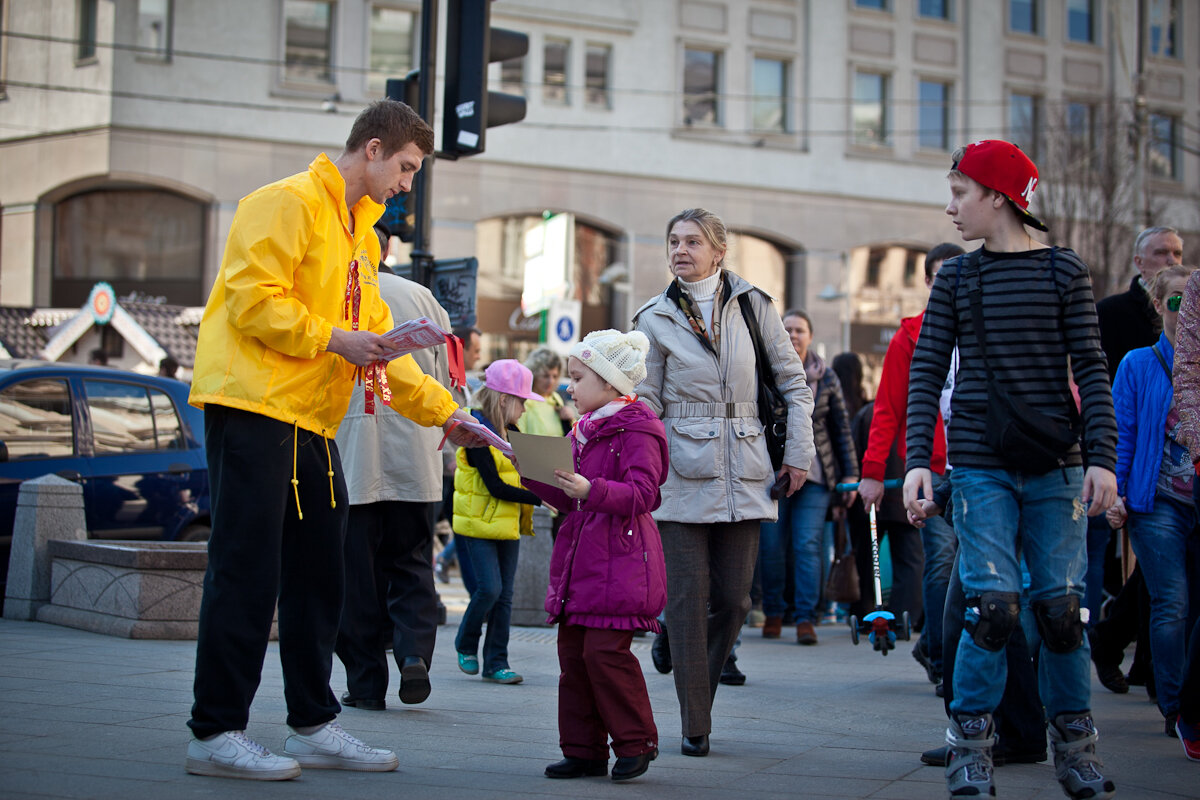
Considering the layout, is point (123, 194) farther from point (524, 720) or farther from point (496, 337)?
point (524, 720)

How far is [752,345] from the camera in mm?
5621

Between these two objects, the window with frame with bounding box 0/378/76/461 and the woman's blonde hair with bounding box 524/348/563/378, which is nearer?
the woman's blonde hair with bounding box 524/348/563/378

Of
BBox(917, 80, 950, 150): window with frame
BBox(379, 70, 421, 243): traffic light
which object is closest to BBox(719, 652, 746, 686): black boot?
BBox(379, 70, 421, 243): traffic light

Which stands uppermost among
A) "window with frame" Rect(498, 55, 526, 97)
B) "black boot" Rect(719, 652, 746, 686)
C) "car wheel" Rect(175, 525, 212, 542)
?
"window with frame" Rect(498, 55, 526, 97)

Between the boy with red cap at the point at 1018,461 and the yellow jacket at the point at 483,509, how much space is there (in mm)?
3325

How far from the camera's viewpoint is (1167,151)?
37.3m

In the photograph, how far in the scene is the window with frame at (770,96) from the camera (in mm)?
33188

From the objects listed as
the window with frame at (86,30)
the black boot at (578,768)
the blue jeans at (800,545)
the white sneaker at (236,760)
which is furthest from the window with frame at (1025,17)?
the white sneaker at (236,760)

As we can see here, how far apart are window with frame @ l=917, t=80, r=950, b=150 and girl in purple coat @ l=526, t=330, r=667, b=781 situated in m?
31.8

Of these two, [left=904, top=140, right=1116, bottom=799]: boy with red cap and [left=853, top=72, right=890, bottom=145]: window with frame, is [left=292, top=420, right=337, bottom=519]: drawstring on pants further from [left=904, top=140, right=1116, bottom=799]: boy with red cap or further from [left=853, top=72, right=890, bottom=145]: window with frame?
[left=853, top=72, right=890, bottom=145]: window with frame

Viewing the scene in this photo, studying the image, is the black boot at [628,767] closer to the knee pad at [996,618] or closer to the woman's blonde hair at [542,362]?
the knee pad at [996,618]

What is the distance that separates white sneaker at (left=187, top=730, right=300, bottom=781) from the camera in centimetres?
423

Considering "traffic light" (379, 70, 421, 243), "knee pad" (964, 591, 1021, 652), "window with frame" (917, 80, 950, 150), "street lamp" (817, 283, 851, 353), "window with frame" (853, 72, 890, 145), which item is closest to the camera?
"knee pad" (964, 591, 1021, 652)

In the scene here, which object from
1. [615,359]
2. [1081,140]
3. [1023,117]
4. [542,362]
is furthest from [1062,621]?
[1023,117]
